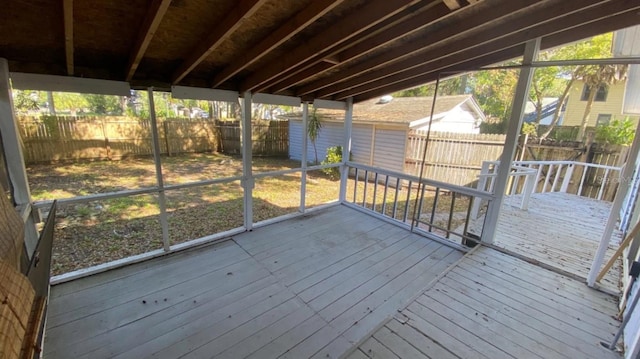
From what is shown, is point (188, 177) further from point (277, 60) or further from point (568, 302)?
point (568, 302)

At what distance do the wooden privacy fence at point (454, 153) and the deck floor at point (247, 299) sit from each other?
490 centimetres

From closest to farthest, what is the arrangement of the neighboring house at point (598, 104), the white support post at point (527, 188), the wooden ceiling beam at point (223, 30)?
Answer: the wooden ceiling beam at point (223, 30), the white support post at point (527, 188), the neighboring house at point (598, 104)

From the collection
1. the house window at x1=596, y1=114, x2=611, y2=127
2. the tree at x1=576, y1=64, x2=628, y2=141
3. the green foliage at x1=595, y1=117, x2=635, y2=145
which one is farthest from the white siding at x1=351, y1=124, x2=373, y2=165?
the house window at x1=596, y1=114, x2=611, y2=127

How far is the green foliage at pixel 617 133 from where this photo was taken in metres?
8.46

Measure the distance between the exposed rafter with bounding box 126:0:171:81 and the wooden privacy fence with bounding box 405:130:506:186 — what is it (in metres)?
7.29

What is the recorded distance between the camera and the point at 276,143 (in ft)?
39.2

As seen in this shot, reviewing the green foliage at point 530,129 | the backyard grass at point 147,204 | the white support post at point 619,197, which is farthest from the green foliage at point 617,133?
the white support post at point 619,197

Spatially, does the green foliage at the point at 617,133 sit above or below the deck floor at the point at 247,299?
above

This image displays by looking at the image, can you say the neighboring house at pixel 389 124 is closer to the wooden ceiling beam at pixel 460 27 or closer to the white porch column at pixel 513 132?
the white porch column at pixel 513 132

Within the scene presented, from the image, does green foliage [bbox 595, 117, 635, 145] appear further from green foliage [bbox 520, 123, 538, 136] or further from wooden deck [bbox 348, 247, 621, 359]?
wooden deck [bbox 348, 247, 621, 359]

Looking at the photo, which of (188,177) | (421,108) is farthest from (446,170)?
(188,177)

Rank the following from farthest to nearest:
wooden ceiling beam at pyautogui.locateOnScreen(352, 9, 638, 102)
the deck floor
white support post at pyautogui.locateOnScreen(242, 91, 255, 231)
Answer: white support post at pyautogui.locateOnScreen(242, 91, 255, 231) < wooden ceiling beam at pyautogui.locateOnScreen(352, 9, 638, 102) < the deck floor

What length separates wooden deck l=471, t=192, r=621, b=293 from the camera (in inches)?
122

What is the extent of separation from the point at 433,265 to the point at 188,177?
6781 millimetres
